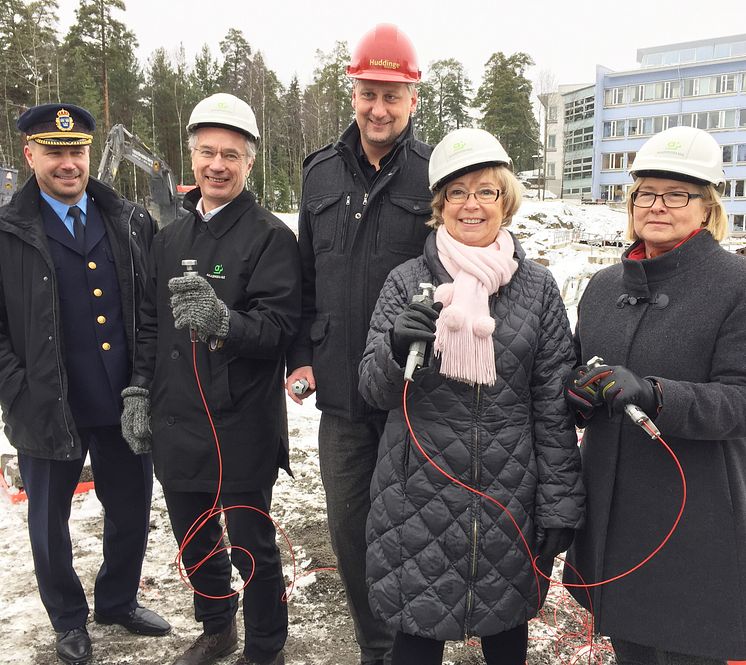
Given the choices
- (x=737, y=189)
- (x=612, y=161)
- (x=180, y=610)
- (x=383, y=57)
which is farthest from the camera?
(x=612, y=161)

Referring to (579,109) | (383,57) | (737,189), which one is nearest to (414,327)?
(383,57)

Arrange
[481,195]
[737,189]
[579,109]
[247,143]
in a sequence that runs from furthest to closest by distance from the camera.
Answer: [579,109] < [737,189] < [247,143] < [481,195]

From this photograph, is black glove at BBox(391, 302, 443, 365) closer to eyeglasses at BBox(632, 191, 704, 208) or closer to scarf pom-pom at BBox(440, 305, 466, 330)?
scarf pom-pom at BBox(440, 305, 466, 330)

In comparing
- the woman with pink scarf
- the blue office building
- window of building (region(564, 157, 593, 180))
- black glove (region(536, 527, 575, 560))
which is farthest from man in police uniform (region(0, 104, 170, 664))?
window of building (region(564, 157, 593, 180))

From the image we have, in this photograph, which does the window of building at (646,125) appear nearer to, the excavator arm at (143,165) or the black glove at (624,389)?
the excavator arm at (143,165)

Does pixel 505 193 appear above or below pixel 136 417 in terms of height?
above

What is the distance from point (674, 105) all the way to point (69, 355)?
50685mm

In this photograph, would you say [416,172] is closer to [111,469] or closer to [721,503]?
[721,503]

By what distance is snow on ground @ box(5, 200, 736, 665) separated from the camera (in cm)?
307

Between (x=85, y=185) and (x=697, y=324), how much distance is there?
288 centimetres

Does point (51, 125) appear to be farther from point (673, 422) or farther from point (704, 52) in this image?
point (704, 52)

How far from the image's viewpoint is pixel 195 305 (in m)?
2.46

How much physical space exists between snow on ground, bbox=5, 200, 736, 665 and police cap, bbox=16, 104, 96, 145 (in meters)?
2.50

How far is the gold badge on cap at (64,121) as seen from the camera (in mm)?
3078
